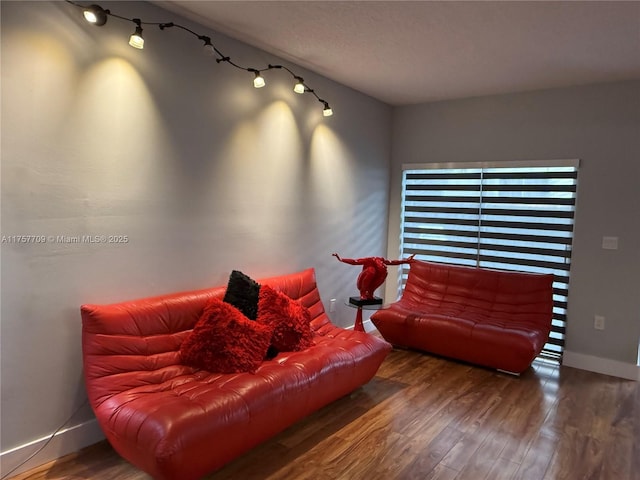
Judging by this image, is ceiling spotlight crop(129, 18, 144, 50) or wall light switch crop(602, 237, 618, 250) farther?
wall light switch crop(602, 237, 618, 250)

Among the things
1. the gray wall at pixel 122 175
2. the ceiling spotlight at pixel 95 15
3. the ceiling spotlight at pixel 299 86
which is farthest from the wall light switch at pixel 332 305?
the ceiling spotlight at pixel 95 15

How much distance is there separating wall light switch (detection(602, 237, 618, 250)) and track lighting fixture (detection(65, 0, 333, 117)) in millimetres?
2679

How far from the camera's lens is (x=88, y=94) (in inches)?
95.4

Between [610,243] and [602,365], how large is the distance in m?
1.09

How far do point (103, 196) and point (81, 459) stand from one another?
143cm

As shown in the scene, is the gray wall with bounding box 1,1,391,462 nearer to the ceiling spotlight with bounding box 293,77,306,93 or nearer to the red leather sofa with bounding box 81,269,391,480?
the ceiling spotlight with bounding box 293,77,306,93

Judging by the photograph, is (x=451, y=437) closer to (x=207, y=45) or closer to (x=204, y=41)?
(x=207, y=45)

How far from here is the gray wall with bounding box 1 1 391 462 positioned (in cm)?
222

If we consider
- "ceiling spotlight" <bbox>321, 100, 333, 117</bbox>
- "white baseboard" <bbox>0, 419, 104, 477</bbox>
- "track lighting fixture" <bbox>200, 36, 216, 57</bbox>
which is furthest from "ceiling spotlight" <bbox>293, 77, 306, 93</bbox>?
"white baseboard" <bbox>0, 419, 104, 477</bbox>

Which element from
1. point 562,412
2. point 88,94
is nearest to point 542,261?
point 562,412

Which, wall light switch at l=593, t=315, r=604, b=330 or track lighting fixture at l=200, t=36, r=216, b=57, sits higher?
track lighting fixture at l=200, t=36, r=216, b=57

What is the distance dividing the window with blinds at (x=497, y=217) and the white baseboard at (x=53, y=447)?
362 centimetres

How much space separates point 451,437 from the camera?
2732mm

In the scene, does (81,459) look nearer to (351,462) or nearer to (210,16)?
(351,462)
